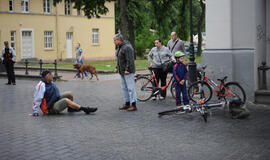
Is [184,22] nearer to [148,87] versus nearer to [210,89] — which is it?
[148,87]

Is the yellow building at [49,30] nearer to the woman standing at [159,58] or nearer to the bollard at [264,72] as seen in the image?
the woman standing at [159,58]

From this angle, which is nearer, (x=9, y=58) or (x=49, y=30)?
(x=9, y=58)

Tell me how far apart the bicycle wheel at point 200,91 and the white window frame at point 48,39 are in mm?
30306

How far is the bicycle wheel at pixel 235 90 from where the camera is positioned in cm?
1116

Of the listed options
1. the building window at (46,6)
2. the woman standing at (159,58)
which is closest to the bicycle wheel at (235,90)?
the woman standing at (159,58)

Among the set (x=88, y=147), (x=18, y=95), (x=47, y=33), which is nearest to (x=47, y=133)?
(x=88, y=147)

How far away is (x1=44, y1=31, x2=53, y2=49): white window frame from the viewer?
40.5 meters

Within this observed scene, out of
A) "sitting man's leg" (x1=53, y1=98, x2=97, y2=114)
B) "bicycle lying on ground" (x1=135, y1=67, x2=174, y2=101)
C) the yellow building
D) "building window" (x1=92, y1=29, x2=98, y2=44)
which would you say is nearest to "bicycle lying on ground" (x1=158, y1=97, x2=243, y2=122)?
"sitting man's leg" (x1=53, y1=98, x2=97, y2=114)

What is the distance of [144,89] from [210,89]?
1.89 m

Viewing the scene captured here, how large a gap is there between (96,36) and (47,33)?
6864 mm

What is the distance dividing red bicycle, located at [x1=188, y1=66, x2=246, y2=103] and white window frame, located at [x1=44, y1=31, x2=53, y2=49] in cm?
3022

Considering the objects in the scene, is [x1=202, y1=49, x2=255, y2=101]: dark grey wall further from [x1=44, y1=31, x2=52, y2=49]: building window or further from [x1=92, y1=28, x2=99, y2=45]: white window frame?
[x1=92, y1=28, x2=99, y2=45]: white window frame

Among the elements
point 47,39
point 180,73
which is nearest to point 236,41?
point 180,73

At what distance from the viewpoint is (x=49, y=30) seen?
4050cm
